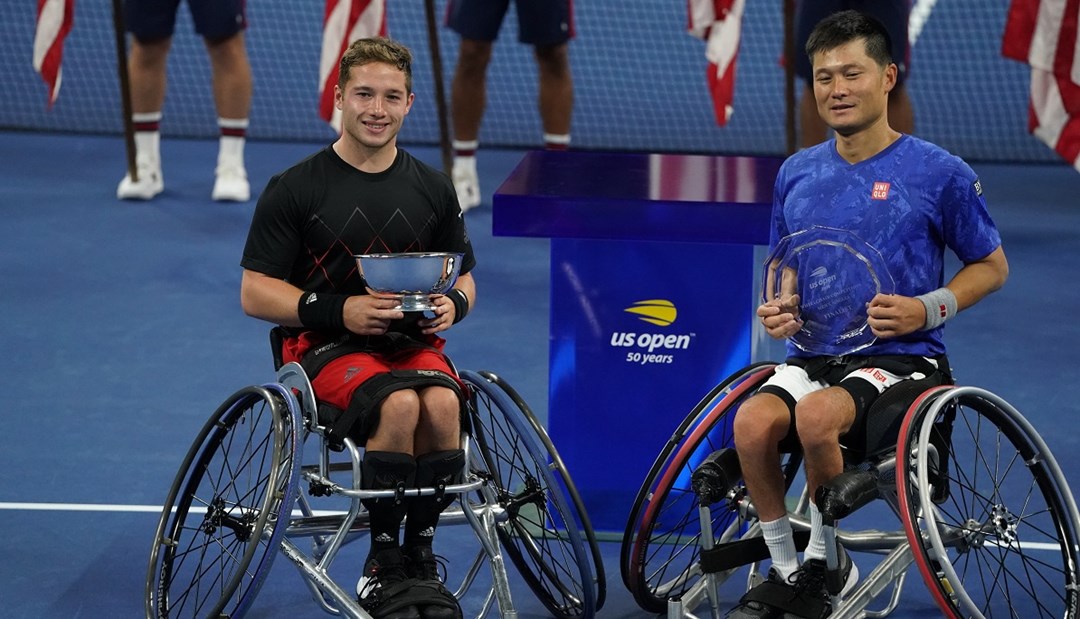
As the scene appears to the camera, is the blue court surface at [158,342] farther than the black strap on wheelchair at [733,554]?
Yes

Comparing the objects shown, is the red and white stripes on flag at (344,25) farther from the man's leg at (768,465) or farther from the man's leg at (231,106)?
the man's leg at (768,465)

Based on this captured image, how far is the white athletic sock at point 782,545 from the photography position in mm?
3262

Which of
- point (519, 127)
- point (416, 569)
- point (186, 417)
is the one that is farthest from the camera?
point (519, 127)

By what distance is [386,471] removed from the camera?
122 inches

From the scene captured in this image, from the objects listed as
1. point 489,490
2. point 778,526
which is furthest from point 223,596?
point 778,526

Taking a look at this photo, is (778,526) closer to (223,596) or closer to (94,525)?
(223,596)

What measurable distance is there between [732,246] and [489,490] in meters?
0.97

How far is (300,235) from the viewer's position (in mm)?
3422

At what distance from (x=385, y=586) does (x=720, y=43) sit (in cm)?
424

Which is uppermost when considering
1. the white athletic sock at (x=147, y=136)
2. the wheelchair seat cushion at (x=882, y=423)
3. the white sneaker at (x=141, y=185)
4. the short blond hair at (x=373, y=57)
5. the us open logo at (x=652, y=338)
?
the short blond hair at (x=373, y=57)

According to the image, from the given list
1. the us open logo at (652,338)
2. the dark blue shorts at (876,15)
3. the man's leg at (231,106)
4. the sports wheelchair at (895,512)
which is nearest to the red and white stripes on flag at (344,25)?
the man's leg at (231,106)

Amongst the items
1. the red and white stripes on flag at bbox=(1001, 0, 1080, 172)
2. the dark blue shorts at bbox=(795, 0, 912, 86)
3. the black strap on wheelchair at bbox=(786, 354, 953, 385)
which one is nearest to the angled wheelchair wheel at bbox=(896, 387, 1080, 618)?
the black strap on wheelchair at bbox=(786, 354, 953, 385)

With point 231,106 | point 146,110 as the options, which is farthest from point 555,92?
point 146,110

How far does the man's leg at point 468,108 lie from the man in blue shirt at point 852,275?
145 inches
